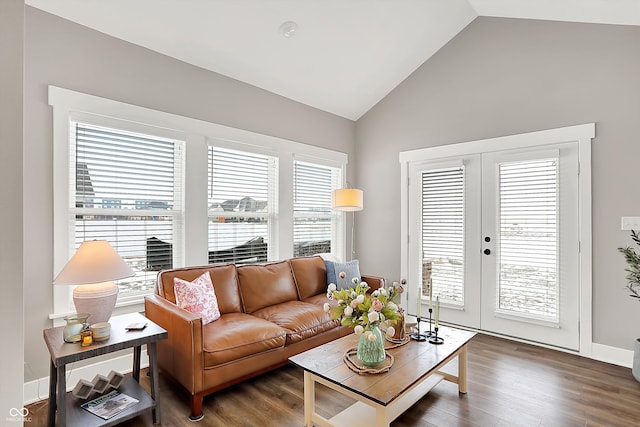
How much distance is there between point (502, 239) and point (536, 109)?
4.66ft

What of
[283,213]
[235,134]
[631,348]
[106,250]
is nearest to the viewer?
[106,250]

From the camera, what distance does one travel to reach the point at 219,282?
3.04 meters

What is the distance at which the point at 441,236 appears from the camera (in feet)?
13.8

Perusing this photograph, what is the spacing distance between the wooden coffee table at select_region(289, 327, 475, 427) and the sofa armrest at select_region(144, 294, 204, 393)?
0.64m

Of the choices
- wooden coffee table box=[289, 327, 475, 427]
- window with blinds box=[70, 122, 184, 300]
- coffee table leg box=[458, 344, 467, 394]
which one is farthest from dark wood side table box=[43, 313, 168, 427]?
coffee table leg box=[458, 344, 467, 394]

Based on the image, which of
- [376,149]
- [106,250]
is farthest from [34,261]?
[376,149]

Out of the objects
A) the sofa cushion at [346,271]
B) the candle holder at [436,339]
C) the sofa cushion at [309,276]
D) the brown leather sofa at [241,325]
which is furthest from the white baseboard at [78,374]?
the candle holder at [436,339]

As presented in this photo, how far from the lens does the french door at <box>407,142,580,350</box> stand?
335 cm

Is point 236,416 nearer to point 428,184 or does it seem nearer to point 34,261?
point 34,261

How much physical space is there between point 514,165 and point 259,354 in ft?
10.6

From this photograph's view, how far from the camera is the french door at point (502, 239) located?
335cm

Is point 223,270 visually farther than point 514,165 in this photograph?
No

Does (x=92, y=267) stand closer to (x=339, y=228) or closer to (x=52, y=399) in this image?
(x=52, y=399)

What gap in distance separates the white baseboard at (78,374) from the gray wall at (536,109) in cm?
320
